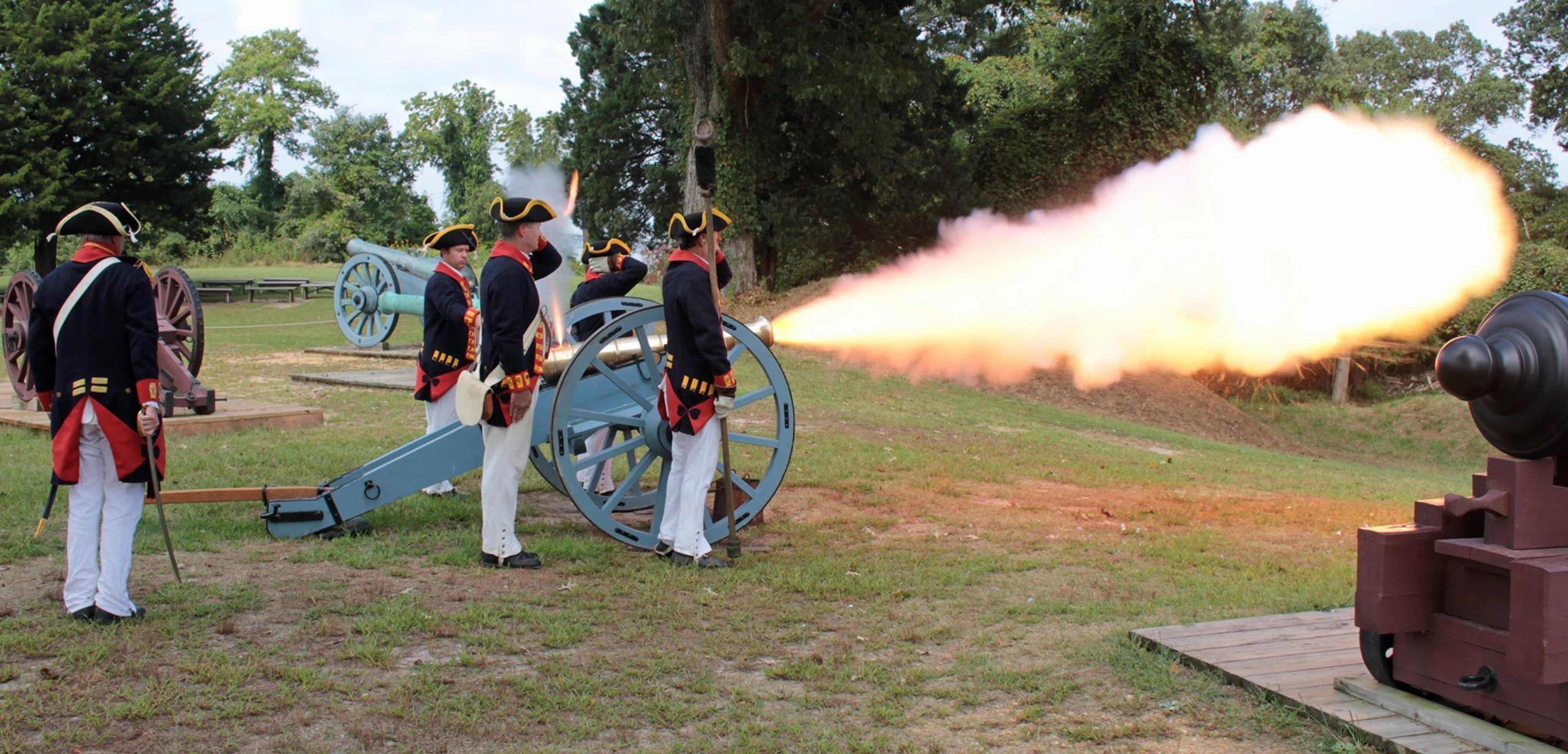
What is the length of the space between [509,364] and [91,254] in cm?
178

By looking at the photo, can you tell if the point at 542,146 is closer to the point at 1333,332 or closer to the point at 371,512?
the point at 1333,332

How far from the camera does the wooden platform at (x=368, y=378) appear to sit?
533 inches

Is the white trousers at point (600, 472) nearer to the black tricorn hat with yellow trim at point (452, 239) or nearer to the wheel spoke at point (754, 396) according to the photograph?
the wheel spoke at point (754, 396)

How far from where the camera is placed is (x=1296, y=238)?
1220 cm

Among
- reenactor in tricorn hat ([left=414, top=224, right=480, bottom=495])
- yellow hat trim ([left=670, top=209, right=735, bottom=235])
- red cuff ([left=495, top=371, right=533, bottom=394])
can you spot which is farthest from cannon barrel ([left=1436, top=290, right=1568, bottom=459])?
reenactor in tricorn hat ([left=414, top=224, right=480, bottom=495])

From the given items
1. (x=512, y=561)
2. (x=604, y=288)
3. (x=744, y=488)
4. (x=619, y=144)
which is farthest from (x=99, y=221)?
(x=619, y=144)

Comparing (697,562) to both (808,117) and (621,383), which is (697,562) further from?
(808,117)

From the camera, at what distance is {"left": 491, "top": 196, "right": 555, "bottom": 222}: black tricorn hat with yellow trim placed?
6258mm

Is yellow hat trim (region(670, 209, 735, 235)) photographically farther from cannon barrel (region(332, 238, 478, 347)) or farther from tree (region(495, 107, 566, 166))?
tree (region(495, 107, 566, 166))

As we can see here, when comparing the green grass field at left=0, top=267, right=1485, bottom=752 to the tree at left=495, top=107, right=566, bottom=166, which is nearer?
the green grass field at left=0, top=267, right=1485, bottom=752

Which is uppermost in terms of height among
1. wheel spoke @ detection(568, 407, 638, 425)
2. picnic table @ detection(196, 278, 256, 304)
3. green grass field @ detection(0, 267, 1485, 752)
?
picnic table @ detection(196, 278, 256, 304)

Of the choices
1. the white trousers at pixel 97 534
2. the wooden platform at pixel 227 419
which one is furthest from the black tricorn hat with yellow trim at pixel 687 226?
the wooden platform at pixel 227 419

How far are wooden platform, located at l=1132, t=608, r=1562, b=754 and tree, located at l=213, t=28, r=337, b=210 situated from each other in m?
51.5

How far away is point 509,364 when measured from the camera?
608cm
